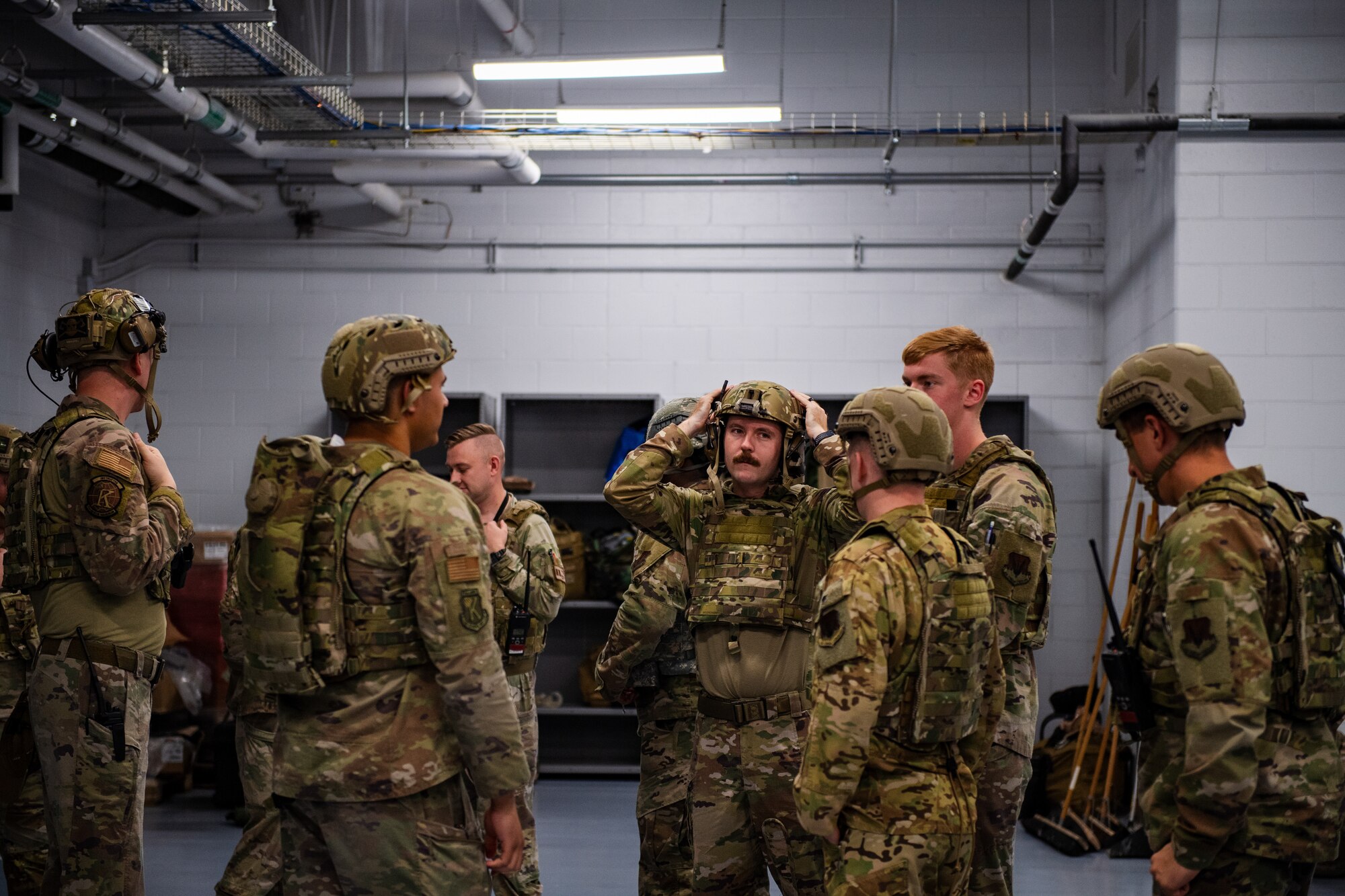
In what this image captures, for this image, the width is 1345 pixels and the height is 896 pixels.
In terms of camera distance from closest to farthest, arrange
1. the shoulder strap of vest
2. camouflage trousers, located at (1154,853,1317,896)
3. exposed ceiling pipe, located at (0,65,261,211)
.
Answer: camouflage trousers, located at (1154,853,1317,896) → the shoulder strap of vest → exposed ceiling pipe, located at (0,65,261,211)

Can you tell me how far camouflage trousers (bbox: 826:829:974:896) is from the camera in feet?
8.00

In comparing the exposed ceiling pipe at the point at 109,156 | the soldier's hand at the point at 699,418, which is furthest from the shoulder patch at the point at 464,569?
the exposed ceiling pipe at the point at 109,156

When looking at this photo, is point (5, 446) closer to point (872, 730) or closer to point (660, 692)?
point (660, 692)

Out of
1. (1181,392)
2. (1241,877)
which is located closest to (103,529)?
(1181,392)

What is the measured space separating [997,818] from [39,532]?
287 cm

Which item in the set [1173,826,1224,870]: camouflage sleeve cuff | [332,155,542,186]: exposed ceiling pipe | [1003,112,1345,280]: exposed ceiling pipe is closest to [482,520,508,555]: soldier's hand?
[1173,826,1224,870]: camouflage sleeve cuff

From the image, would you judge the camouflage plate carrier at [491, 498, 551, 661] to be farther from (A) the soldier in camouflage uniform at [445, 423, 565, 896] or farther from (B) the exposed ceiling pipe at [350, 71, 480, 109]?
(B) the exposed ceiling pipe at [350, 71, 480, 109]

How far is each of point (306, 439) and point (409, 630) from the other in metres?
0.46

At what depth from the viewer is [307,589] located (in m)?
2.43

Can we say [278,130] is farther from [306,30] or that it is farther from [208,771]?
[208,771]

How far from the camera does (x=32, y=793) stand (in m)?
3.88

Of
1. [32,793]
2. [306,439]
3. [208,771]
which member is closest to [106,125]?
[208,771]

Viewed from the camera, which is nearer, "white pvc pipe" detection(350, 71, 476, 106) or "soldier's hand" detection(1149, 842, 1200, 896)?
"soldier's hand" detection(1149, 842, 1200, 896)

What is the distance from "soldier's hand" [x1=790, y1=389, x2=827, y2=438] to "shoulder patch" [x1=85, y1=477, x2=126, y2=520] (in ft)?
6.45
